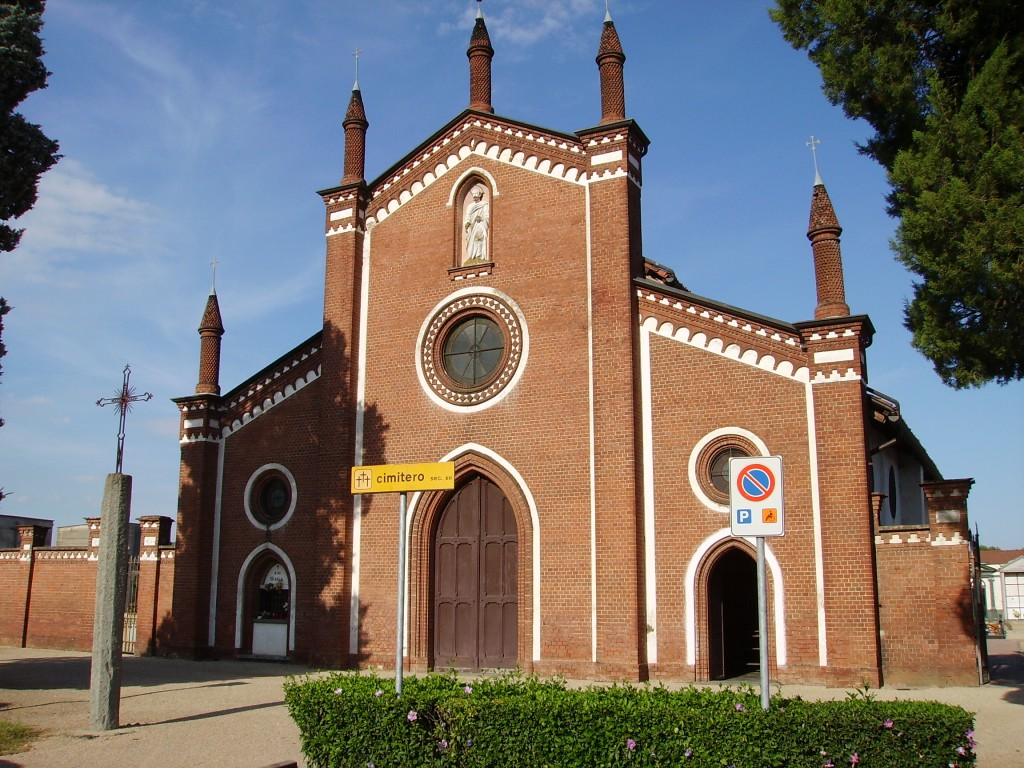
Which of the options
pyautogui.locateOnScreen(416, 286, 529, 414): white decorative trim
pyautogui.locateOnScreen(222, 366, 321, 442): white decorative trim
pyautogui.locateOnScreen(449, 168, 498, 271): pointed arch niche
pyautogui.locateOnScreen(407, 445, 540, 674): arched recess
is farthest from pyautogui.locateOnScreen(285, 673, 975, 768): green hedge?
pyautogui.locateOnScreen(222, 366, 321, 442): white decorative trim

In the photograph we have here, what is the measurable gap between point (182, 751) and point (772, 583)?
10.4 m

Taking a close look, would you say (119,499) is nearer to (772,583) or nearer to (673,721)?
(673,721)

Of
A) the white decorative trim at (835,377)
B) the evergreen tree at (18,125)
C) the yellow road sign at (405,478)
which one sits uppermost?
the evergreen tree at (18,125)

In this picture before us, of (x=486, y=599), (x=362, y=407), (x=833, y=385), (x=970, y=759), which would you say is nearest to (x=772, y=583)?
(x=833, y=385)

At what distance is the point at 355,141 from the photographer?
22422mm

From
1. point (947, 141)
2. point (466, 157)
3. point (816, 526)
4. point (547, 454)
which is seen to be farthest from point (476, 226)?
point (947, 141)

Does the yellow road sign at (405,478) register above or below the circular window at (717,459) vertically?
below

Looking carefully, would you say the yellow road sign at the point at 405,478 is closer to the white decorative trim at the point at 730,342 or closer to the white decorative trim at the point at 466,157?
the white decorative trim at the point at 730,342

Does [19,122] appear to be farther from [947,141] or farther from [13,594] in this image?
[13,594]

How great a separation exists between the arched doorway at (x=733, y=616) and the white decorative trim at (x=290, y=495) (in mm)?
9918

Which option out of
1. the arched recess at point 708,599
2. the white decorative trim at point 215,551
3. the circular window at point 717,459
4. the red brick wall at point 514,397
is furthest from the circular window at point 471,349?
the white decorative trim at point 215,551

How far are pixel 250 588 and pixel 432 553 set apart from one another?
5.04m

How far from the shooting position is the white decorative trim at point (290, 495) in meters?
21.4

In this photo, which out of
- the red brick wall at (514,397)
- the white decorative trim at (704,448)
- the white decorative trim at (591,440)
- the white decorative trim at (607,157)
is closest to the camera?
the white decorative trim at (704,448)
